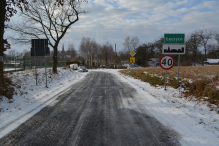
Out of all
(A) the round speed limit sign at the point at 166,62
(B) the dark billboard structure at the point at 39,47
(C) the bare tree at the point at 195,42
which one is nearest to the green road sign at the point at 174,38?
(A) the round speed limit sign at the point at 166,62

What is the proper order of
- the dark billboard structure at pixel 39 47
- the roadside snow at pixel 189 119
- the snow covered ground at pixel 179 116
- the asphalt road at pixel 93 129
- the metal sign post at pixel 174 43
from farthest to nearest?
1. the dark billboard structure at pixel 39 47
2. the metal sign post at pixel 174 43
3. the snow covered ground at pixel 179 116
4. the roadside snow at pixel 189 119
5. the asphalt road at pixel 93 129

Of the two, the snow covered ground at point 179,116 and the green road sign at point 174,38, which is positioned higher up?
the green road sign at point 174,38

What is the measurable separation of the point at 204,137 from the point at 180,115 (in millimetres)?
1654

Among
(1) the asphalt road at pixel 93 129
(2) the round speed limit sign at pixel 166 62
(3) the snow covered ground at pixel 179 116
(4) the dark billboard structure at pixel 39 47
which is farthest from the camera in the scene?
(4) the dark billboard structure at pixel 39 47

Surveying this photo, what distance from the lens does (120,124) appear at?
15.5ft

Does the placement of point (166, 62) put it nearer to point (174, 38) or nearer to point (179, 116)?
point (174, 38)

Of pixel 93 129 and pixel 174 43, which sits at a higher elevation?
pixel 174 43

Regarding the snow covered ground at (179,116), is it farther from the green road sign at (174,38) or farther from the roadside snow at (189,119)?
the green road sign at (174,38)

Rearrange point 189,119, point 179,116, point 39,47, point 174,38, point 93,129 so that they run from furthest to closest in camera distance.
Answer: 1. point 39,47
2. point 174,38
3. point 179,116
4. point 189,119
5. point 93,129

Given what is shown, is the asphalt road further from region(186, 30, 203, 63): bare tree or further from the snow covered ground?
region(186, 30, 203, 63): bare tree

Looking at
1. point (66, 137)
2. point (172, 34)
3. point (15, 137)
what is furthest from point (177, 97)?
point (15, 137)

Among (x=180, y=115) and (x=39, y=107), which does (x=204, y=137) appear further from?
(x=39, y=107)

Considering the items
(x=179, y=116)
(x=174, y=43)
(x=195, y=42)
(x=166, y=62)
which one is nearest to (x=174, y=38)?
(x=174, y=43)

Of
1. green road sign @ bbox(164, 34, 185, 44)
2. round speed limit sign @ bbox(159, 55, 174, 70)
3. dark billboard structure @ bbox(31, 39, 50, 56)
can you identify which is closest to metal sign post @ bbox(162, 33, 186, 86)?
green road sign @ bbox(164, 34, 185, 44)
